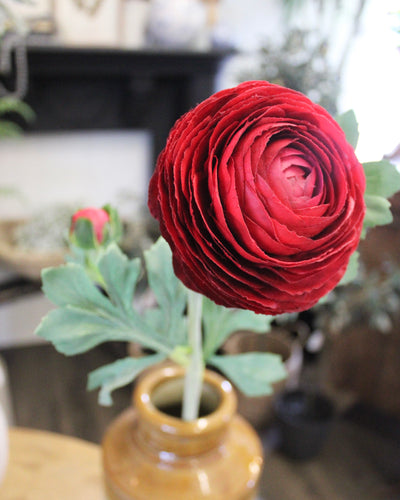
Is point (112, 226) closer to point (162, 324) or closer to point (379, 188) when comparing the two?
point (162, 324)

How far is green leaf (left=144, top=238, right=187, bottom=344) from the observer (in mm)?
401

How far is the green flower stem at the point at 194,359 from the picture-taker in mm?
364

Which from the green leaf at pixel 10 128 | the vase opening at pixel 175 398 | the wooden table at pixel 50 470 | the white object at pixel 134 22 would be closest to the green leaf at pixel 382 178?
the vase opening at pixel 175 398

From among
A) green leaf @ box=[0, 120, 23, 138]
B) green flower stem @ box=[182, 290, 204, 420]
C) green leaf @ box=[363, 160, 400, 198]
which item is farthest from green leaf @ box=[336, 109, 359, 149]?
green leaf @ box=[0, 120, 23, 138]

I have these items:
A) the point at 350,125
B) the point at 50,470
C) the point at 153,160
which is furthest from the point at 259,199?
the point at 153,160

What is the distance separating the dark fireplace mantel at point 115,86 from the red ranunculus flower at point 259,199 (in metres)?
1.61

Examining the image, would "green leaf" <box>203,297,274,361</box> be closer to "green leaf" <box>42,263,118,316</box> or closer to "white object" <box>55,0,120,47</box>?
"green leaf" <box>42,263,118,316</box>

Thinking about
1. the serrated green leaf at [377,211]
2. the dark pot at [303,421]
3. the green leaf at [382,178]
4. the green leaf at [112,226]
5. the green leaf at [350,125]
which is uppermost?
the green leaf at [350,125]

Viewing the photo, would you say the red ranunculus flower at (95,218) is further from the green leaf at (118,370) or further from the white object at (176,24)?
the white object at (176,24)

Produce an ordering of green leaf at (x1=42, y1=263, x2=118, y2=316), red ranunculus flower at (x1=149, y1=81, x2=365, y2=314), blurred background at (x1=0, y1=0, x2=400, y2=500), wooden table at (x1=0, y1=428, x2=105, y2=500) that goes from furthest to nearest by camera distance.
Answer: blurred background at (x1=0, y1=0, x2=400, y2=500)
wooden table at (x1=0, y1=428, x2=105, y2=500)
green leaf at (x1=42, y1=263, x2=118, y2=316)
red ranunculus flower at (x1=149, y1=81, x2=365, y2=314)

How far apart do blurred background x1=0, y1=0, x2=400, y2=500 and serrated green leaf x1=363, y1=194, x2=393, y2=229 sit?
3.04 ft

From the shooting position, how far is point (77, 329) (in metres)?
0.38

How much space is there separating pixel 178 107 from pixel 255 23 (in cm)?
50

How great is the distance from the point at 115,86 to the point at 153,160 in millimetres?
355
